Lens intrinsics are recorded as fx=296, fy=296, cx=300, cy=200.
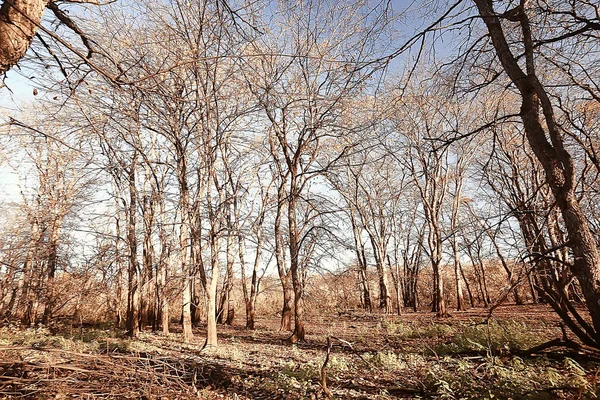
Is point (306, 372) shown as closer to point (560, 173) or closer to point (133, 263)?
point (560, 173)

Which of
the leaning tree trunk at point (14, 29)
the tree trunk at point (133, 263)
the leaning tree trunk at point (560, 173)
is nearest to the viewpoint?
the leaning tree trunk at point (14, 29)

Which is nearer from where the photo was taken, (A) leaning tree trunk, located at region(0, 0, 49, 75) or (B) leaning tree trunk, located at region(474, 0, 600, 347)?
(A) leaning tree trunk, located at region(0, 0, 49, 75)

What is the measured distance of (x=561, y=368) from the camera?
395 cm

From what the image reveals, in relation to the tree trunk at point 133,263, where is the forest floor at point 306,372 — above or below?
below

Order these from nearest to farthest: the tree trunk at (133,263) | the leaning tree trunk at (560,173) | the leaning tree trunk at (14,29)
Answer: the leaning tree trunk at (14,29)
the leaning tree trunk at (560,173)
the tree trunk at (133,263)

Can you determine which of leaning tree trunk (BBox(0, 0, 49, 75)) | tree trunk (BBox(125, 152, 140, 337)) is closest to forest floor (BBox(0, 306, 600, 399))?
leaning tree trunk (BBox(0, 0, 49, 75))

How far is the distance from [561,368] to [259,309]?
22.3 metres

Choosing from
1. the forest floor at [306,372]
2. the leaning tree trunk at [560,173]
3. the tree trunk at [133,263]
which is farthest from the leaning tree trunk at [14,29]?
the tree trunk at [133,263]

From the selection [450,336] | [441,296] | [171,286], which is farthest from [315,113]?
[441,296]

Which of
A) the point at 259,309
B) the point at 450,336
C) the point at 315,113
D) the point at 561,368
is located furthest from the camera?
the point at 259,309

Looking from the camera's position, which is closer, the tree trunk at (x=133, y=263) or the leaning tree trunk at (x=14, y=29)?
the leaning tree trunk at (x=14, y=29)

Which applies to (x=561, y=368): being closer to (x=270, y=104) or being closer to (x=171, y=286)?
(x=171, y=286)

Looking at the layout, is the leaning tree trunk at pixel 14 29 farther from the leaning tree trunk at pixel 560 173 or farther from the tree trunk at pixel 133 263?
the tree trunk at pixel 133 263

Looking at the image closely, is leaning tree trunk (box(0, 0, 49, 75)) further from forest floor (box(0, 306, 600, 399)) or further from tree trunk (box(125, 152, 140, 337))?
tree trunk (box(125, 152, 140, 337))
